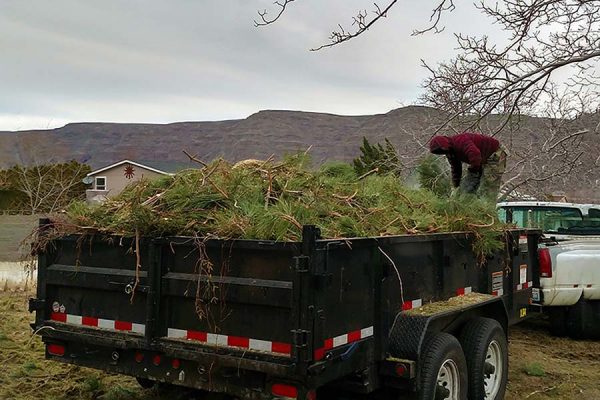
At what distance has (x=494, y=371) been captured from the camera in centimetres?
535

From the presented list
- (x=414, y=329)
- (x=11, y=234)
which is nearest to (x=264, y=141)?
(x=11, y=234)

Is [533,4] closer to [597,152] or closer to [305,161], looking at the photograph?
[305,161]

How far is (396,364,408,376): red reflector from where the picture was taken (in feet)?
13.1

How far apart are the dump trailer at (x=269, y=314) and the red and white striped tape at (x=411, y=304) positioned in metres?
0.01

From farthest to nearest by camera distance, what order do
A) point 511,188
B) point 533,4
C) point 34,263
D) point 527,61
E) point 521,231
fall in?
point 511,188, point 527,61, point 533,4, point 521,231, point 34,263

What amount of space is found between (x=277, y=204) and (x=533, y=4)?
4892 mm

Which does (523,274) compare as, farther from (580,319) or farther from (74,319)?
(74,319)

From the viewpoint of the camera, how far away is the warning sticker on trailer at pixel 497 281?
5520mm

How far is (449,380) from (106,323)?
2.46 meters

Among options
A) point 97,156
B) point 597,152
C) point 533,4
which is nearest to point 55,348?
point 533,4

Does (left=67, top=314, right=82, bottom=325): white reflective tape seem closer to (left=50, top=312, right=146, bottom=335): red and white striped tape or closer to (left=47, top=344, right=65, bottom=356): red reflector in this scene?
(left=50, top=312, right=146, bottom=335): red and white striped tape

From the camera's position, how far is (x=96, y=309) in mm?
4426

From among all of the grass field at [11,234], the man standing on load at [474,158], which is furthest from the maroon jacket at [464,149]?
the grass field at [11,234]

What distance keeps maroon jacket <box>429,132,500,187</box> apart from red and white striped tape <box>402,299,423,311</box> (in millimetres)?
2414
